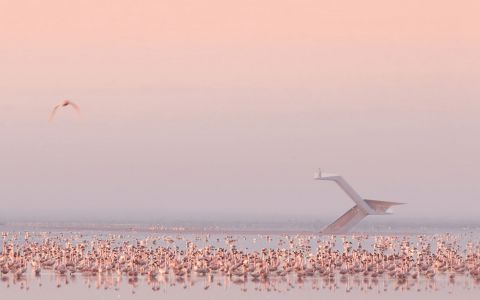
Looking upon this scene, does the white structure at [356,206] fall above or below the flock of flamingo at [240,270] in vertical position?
above

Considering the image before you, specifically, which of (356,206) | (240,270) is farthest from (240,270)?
(356,206)

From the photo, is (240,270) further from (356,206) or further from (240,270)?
(356,206)

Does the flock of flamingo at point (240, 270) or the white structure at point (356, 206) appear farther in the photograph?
the white structure at point (356, 206)

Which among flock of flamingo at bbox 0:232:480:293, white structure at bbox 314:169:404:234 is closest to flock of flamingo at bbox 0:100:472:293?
flock of flamingo at bbox 0:232:480:293

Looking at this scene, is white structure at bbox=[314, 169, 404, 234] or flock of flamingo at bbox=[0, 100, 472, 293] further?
white structure at bbox=[314, 169, 404, 234]

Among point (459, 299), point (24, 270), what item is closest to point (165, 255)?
point (24, 270)

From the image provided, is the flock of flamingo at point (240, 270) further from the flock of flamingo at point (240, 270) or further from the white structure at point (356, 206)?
the white structure at point (356, 206)

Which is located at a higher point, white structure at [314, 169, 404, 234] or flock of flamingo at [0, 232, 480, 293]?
white structure at [314, 169, 404, 234]

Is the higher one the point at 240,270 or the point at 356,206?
the point at 356,206

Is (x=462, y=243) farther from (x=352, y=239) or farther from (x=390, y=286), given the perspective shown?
(x=390, y=286)

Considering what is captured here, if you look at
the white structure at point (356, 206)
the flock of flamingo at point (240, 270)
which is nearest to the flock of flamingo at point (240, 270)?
the flock of flamingo at point (240, 270)

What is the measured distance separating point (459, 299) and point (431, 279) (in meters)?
9.82

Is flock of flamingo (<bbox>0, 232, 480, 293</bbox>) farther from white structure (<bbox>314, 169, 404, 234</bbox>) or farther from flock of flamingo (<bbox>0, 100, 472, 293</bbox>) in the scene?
white structure (<bbox>314, 169, 404, 234</bbox>)

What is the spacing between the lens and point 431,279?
64.4 meters
